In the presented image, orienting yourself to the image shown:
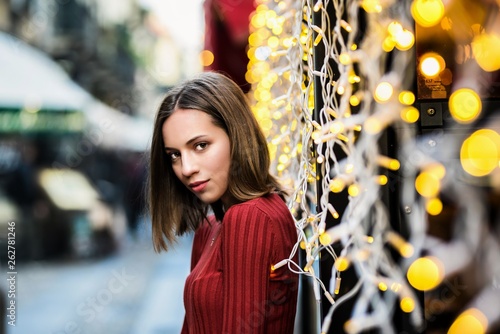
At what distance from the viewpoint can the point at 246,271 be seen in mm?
1379

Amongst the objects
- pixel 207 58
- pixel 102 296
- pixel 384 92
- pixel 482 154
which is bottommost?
pixel 102 296

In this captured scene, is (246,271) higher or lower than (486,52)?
lower

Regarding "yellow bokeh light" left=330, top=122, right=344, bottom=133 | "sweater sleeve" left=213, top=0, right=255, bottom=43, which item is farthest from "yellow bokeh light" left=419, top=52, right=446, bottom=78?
"sweater sleeve" left=213, top=0, right=255, bottom=43

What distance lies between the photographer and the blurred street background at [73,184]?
679 centimetres

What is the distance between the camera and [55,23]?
43.9ft

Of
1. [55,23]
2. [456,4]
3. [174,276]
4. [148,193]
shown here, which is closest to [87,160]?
[55,23]

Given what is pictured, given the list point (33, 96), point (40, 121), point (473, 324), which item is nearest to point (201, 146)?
point (473, 324)

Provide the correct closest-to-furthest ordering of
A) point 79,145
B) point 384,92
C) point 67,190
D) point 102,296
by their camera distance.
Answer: point 384,92 → point 102,296 → point 67,190 → point 79,145

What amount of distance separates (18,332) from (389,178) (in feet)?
16.4

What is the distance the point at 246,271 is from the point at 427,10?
612 millimetres

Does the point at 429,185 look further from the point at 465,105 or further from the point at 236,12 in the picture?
the point at 236,12

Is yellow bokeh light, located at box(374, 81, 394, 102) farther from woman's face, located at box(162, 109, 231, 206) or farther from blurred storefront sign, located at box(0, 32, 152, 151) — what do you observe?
blurred storefront sign, located at box(0, 32, 152, 151)

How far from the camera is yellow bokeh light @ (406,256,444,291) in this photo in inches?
47.1

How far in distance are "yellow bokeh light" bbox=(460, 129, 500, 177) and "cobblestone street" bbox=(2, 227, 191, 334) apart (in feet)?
15.3
